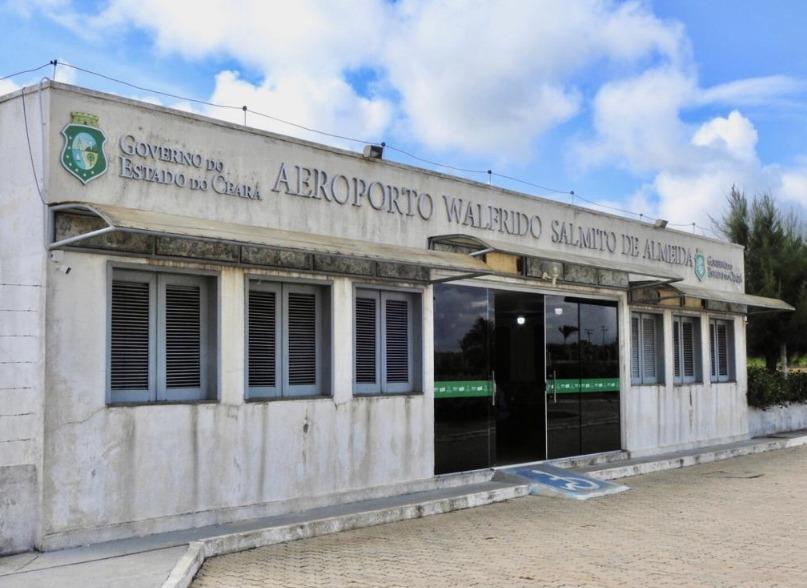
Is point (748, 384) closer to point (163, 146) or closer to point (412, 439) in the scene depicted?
point (412, 439)

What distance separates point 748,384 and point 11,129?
16.2 meters

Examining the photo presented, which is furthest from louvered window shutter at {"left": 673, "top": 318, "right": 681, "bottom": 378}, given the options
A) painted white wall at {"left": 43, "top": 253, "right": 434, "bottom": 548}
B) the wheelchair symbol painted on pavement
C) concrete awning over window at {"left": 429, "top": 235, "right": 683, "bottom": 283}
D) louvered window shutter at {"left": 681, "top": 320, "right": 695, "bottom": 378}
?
painted white wall at {"left": 43, "top": 253, "right": 434, "bottom": 548}

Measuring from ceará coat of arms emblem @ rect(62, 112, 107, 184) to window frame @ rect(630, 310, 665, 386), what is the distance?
406 inches

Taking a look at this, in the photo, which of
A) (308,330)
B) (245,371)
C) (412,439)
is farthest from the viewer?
(412,439)

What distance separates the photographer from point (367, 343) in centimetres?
1076

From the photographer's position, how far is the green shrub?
1920cm

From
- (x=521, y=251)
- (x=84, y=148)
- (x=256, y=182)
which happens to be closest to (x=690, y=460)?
(x=521, y=251)

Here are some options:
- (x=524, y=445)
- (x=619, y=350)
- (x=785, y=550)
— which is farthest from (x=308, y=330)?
(x=619, y=350)

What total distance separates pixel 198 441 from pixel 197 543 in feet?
4.02

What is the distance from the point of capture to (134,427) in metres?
8.10

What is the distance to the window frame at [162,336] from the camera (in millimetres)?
8242

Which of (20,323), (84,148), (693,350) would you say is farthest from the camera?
(693,350)

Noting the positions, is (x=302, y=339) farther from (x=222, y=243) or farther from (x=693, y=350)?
(x=693, y=350)

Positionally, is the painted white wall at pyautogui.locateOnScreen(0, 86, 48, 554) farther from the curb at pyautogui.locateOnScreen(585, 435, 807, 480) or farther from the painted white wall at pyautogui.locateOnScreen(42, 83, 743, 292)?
the curb at pyautogui.locateOnScreen(585, 435, 807, 480)
